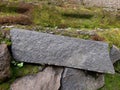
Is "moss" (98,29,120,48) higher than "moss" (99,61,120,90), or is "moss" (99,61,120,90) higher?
"moss" (98,29,120,48)

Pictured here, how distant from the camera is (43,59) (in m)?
5.20

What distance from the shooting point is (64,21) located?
23.2ft

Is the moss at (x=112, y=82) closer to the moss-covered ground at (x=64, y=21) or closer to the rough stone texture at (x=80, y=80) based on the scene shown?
the moss-covered ground at (x=64, y=21)

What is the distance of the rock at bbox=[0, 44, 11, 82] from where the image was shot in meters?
4.96

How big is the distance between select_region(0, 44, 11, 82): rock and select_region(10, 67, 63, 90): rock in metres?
0.26

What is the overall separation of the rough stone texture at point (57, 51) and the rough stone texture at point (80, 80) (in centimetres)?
14

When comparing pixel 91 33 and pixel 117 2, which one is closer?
pixel 91 33

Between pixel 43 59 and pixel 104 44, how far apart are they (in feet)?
4.27

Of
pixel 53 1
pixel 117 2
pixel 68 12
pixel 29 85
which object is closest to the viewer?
pixel 29 85

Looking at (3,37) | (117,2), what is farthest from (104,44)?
(117,2)

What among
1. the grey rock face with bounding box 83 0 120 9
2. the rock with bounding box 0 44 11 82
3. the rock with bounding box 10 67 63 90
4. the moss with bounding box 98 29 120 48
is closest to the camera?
the rock with bounding box 0 44 11 82

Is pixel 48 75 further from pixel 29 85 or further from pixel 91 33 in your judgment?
pixel 91 33

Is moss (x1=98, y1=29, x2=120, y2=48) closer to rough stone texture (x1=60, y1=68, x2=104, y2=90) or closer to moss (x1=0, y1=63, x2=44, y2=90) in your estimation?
rough stone texture (x1=60, y1=68, x2=104, y2=90)

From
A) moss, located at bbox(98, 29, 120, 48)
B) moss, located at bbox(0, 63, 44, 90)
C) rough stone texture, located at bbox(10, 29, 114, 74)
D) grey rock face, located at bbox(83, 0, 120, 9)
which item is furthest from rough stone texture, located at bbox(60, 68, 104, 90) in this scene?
grey rock face, located at bbox(83, 0, 120, 9)
